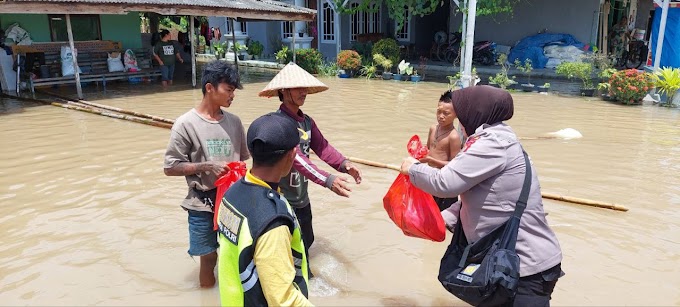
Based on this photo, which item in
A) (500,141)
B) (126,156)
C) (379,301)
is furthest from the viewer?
(126,156)

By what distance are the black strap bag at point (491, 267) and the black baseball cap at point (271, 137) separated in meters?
1.02

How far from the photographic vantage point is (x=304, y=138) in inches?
127

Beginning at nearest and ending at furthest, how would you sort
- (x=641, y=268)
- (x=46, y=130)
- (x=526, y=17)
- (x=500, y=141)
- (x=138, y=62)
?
(x=500, y=141), (x=641, y=268), (x=46, y=130), (x=138, y=62), (x=526, y=17)

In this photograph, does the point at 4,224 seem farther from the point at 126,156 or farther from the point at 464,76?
the point at 464,76

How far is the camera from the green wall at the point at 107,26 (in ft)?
45.1

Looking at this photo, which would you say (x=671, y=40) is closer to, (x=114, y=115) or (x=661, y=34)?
(x=661, y=34)

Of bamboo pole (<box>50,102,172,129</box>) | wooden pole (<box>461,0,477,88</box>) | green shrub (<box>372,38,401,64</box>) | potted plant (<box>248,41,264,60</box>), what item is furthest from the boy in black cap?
potted plant (<box>248,41,264,60</box>)

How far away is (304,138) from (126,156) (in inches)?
196

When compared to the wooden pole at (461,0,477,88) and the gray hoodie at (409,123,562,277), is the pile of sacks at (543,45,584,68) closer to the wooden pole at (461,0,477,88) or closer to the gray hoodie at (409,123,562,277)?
the wooden pole at (461,0,477,88)

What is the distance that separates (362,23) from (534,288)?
20.0 m

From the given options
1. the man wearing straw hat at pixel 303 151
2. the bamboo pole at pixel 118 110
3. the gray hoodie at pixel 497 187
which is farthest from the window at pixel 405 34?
the gray hoodie at pixel 497 187

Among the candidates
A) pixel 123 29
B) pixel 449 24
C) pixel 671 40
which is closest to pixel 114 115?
pixel 123 29

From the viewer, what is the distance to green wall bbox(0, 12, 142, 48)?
13758 millimetres

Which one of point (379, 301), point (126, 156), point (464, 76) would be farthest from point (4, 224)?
point (464, 76)
